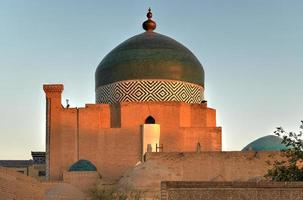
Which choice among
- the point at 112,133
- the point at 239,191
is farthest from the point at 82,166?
the point at 239,191

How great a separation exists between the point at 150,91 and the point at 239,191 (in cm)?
1654

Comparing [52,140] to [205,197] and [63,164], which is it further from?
[205,197]

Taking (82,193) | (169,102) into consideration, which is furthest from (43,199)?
(169,102)

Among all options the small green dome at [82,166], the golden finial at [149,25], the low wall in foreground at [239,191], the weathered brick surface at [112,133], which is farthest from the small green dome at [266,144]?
the low wall in foreground at [239,191]

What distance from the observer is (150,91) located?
27.1 m

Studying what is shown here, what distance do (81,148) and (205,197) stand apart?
15.5 m

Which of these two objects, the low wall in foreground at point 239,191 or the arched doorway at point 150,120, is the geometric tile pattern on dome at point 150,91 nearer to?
the arched doorway at point 150,120

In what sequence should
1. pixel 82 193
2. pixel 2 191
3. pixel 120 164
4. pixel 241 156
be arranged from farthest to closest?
pixel 120 164
pixel 241 156
pixel 82 193
pixel 2 191

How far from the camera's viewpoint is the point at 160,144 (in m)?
26.1

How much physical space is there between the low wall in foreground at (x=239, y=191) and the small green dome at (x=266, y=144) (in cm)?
1455

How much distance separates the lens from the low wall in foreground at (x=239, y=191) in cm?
1071

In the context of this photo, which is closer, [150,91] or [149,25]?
[150,91]

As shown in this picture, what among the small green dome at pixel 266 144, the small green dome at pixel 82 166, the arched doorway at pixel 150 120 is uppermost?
the arched doorway at pixel 150 120

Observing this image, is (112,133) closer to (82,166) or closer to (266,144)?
(82,166)
